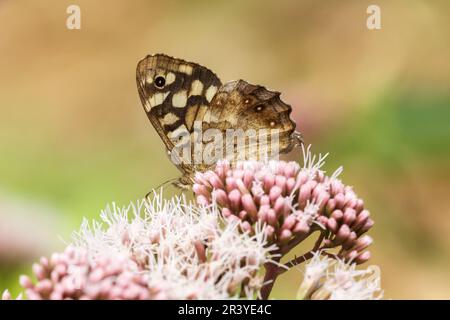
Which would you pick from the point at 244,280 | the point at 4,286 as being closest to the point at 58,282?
the point at 244,280

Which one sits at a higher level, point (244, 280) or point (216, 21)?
point (216, 21)

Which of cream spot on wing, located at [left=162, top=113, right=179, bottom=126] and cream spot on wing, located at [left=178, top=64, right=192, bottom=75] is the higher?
cream spot on wing, located at [left=178, top=64, right=192, bottom=75]

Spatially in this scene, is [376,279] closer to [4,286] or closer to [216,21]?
[4,286]

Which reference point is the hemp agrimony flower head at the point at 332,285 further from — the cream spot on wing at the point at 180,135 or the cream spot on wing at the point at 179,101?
the cream spot on wing at the point at 179,101

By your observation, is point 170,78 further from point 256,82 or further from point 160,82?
point 256,82

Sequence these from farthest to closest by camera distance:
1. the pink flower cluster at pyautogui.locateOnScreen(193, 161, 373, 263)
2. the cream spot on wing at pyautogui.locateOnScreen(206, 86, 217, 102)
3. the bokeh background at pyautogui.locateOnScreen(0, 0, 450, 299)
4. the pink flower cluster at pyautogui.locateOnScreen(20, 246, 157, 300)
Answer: the bokeh background at pyautogui.locateOnScreen(0, 0, 450, 299), the cream spot on wing at pyautogui.locateOnScreen(206, 86, 217, 102), the pink flower cluster at pyautogui.locateOnScreen(193, 161, 373, 263), the pink flower cluster at pyautogui.locateOnScreen(20, 246, 157, 300)

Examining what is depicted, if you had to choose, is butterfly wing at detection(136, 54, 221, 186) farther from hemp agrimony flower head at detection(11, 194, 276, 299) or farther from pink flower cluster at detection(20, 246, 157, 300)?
pink flower cluster at detection(20, 246, 157, 300)

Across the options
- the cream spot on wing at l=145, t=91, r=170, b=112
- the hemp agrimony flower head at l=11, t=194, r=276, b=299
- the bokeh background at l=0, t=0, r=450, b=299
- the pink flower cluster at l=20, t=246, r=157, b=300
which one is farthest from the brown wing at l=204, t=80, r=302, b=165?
the bokeh background at l=0, t=0, r=450, b=299

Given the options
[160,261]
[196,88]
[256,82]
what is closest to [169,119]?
[196,88]
